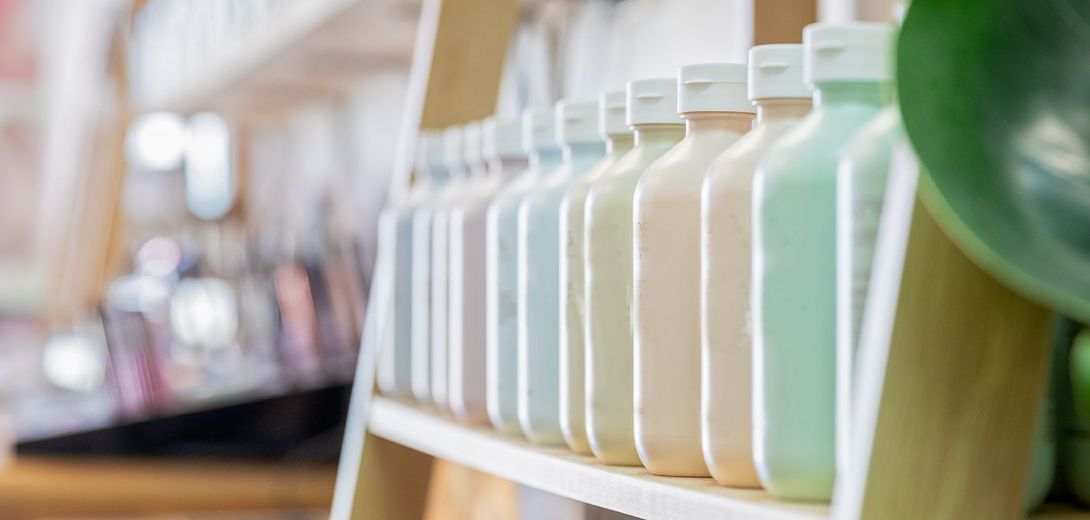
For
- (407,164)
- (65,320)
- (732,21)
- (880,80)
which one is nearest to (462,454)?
(407,164)

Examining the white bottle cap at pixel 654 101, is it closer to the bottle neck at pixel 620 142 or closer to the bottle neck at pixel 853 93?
the bottle neck at pixel 620 142

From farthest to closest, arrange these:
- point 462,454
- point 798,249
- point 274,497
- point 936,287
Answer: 1. point 274,497
2. point 462,454
3. point 798,249
4. point 936,287

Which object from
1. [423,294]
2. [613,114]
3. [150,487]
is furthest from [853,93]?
[150,487]

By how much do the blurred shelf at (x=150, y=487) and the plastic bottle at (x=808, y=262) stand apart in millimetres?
1810

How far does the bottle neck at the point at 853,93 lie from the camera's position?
64 cm

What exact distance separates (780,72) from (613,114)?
0.18 m

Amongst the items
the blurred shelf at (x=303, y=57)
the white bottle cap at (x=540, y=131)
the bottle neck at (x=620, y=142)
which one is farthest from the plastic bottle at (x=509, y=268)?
the blurred shelf at (x=303, y=57)

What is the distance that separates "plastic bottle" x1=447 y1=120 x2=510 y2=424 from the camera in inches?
40.9

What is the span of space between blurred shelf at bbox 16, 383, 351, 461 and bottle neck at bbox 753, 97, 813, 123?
189cm

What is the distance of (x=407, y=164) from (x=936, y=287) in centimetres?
81

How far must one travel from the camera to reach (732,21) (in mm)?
1489

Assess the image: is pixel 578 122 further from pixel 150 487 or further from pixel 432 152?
pixel 150 487

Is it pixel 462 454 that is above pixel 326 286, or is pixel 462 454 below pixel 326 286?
above

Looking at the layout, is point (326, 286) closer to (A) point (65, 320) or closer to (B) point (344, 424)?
(B) point (344, 424)
